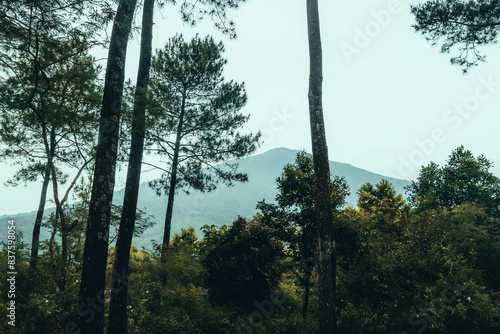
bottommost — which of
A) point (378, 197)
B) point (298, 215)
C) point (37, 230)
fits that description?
point (37, 230)

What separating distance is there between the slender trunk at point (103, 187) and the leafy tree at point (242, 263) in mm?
6226

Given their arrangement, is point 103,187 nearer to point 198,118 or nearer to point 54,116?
point 54,116

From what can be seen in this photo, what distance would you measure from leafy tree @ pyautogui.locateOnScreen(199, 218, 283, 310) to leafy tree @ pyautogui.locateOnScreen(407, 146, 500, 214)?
69.2 ft

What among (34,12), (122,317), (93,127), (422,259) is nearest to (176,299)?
(122,317)

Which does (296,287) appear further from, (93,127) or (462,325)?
(93,127)

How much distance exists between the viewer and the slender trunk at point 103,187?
4.70m

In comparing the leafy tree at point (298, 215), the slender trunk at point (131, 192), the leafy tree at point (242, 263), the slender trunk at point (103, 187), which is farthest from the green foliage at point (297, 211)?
the slender trunk at point (103, 187)

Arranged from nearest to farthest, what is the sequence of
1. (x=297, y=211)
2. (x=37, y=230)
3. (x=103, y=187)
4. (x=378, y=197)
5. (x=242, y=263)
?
1. (x=103, y=187)
2. (x=242, y=263)
3. (x=37, y=230)
4. (x=297, y=211)
5. (x=378, y=197)

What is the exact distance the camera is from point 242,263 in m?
10.7

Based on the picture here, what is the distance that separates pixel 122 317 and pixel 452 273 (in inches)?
486

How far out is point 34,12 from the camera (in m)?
4.94

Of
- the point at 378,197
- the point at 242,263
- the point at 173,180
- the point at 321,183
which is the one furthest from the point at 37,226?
the point at 378,197

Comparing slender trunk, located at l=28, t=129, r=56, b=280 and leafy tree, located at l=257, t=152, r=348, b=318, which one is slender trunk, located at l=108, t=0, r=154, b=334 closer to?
slender trunk, located at l=28, t=129, r=56, b=280

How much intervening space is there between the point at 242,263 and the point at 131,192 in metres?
5.43
